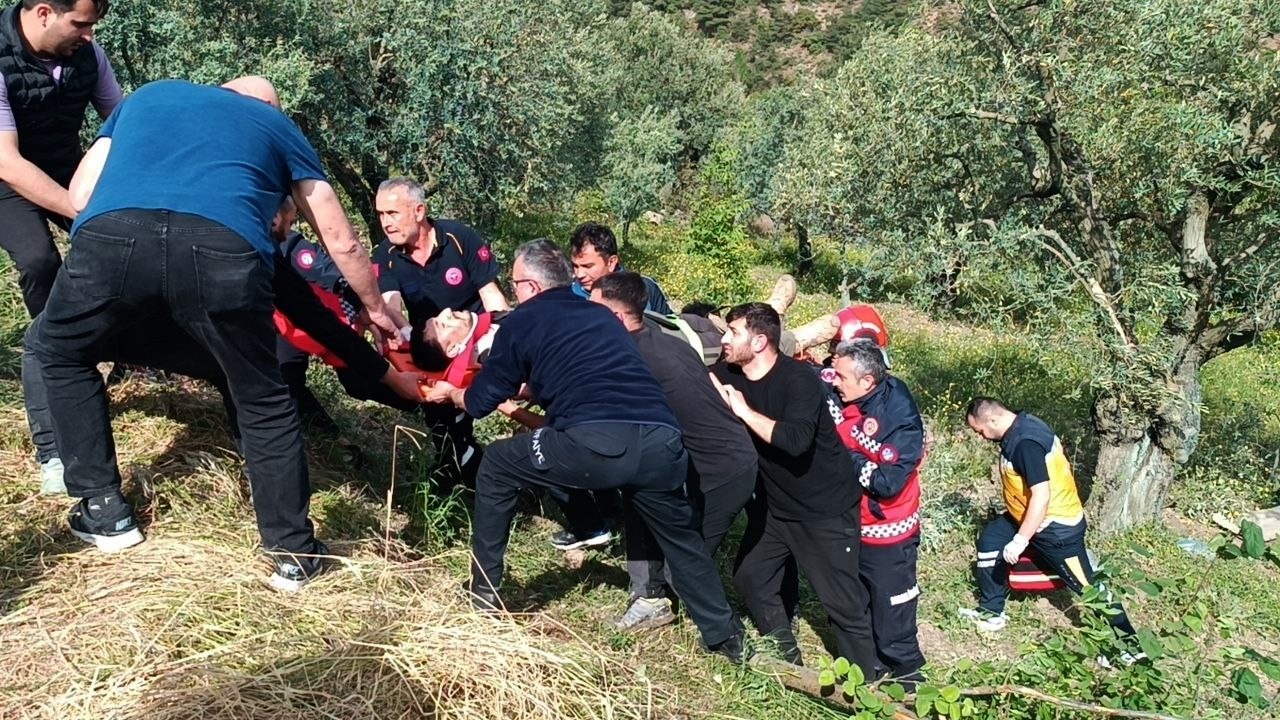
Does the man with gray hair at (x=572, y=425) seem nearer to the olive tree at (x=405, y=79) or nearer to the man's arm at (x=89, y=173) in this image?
the man's arm at (x=89, y=173)

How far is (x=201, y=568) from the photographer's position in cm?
315

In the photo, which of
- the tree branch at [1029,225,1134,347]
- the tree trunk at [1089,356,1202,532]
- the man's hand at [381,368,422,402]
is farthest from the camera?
the tree trunk at [1089,356,1202,532]

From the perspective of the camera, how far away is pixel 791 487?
174 inches

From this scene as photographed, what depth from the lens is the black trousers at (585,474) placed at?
139 inches

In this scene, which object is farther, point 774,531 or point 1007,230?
point 1007,230

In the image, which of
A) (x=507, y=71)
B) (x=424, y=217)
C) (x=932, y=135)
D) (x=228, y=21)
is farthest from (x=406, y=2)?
(x=424, y=217)

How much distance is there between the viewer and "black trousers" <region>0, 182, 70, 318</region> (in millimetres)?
3656

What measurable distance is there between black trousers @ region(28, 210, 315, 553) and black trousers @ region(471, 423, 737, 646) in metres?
0.70

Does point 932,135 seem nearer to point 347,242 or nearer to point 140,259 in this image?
point 347,242

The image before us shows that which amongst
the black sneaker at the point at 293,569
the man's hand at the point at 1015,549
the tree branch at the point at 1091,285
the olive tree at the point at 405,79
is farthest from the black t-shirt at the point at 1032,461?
the olive tree at the point at 405,79

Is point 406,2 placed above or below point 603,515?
above

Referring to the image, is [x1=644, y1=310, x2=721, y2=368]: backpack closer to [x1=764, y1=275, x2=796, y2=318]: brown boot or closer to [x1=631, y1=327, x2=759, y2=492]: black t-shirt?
[x1=631, y1=327, x2=759, y2=492]: black t-shirt

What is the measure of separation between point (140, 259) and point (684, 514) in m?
2.24

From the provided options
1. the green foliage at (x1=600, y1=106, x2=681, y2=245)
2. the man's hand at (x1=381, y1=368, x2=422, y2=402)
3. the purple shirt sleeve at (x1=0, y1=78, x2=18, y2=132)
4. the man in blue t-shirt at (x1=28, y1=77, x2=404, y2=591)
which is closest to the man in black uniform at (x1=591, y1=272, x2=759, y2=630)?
the man's hand at (x1=381, y1=368, x2=422, y2=402)
